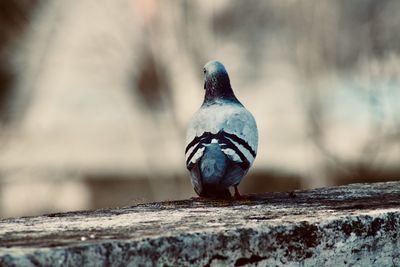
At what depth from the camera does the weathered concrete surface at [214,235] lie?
1.83 m

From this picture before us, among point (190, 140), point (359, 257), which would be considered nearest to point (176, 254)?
point (359, 257)

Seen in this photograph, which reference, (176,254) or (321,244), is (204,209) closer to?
(321,244)

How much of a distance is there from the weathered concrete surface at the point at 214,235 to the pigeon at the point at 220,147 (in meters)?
0.10

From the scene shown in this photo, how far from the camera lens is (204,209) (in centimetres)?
259

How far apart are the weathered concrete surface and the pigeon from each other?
10cm

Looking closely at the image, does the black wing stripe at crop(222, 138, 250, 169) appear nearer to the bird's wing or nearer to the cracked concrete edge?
the bird's wing

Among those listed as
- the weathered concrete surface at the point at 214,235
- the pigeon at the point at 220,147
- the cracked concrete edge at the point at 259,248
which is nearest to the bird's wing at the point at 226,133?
the pigeon at the point at 220,147

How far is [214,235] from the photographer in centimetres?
200

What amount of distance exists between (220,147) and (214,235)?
33.2 inches

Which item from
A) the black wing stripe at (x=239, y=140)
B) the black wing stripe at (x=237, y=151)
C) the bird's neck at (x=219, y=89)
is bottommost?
the black wing stripe at (x=237, y=151)

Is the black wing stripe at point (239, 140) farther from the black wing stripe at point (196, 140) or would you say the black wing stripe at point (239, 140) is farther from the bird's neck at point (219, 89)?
the bird's neck at point (219, 89)

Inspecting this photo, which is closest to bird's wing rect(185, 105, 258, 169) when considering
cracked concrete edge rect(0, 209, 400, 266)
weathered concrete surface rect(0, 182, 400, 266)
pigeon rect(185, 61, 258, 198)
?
pigeon rect(185, 61, 258, 198)

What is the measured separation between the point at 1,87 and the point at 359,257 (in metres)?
7.60

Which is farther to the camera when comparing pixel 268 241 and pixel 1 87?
pixel 1 87
